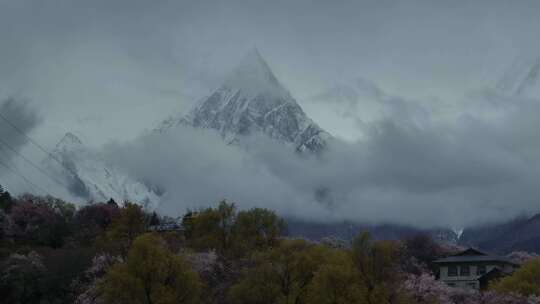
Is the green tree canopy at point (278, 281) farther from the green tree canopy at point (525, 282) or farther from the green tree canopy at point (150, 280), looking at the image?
the green tree canopy at point (525, 282)

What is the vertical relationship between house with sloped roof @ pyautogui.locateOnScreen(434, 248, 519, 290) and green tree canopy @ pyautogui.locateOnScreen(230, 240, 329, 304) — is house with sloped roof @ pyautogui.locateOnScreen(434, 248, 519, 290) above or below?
above

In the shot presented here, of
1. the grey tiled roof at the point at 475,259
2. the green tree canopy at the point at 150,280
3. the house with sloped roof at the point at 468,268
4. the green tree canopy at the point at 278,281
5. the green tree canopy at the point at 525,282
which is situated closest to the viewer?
the green tree canopy at the point at 150,280

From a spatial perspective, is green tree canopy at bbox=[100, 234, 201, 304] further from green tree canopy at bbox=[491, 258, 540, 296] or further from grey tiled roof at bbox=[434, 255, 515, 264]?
grey tiled roof at bbox=[434, 255, 515, 264]

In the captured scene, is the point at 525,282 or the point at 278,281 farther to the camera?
the point at 525,282

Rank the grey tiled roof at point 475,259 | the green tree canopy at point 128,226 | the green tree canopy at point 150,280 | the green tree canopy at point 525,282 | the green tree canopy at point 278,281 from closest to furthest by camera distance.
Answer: the green tree canopy at point 150,280 < the green tree canopy at point 278,281 < the green tree canopy at point 525,282 < the green tree canopy at point 128,226 < the grey tiled roof at point 475,259

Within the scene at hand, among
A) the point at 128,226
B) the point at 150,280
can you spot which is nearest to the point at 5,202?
the point at 128,226

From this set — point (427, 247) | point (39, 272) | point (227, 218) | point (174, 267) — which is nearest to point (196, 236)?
point (227, 218)

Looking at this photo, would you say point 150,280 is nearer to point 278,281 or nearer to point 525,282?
point 278,281

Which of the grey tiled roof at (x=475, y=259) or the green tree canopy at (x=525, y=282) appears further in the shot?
the grey tiled roof at (x=475, y=259)

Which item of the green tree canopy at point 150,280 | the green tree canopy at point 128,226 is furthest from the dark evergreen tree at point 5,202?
the green tree canopy at point 150,280

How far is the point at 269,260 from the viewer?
2968 inches

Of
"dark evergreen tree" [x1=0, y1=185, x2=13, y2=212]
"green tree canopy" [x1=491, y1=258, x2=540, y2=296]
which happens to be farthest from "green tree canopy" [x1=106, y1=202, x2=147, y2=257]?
"green tree canopy" [x1=491, y1=258, x2=540, y2=296]

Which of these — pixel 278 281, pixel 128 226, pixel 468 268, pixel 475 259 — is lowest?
pixel 278 281

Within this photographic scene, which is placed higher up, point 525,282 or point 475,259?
point 475,259
